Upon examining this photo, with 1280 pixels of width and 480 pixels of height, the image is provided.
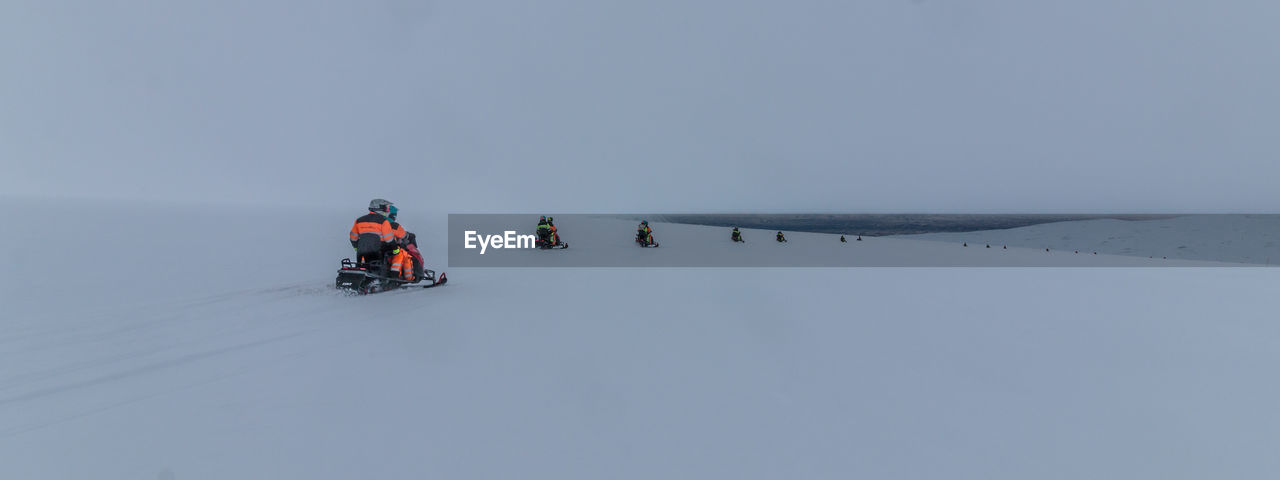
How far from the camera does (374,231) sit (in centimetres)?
986

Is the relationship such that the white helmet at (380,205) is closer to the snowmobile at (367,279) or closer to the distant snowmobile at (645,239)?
the snowmobile at (367,279)

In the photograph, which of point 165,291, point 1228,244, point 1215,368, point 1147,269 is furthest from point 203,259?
point 1228,244

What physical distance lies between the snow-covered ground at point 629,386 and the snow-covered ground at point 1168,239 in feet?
89.7

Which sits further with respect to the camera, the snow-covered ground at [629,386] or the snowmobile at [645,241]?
the snowmobile at [645,241]

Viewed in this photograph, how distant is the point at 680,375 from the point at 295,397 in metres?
3.23

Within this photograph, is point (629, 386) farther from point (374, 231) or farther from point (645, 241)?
point (645, 241)

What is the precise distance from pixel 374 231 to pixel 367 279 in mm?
881

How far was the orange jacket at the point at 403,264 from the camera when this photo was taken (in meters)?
10.3

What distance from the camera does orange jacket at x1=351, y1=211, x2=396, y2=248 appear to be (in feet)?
32.3

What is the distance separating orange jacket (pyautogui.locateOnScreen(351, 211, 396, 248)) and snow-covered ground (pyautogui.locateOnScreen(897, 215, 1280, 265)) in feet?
105

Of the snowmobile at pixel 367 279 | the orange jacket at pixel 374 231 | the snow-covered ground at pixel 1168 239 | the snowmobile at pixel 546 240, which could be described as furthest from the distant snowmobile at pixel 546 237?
the snow-covered ground at pixel 1168 239

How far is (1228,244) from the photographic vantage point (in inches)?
1276

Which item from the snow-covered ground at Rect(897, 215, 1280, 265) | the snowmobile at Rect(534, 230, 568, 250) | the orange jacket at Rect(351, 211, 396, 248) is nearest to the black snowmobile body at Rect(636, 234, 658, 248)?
the snowmobile at Rect(534, 230, 568, 250)

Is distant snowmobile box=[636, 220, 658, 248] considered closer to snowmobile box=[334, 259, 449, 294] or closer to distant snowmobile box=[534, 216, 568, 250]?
distant snowmobile box=[534, 216, 568, 250]
